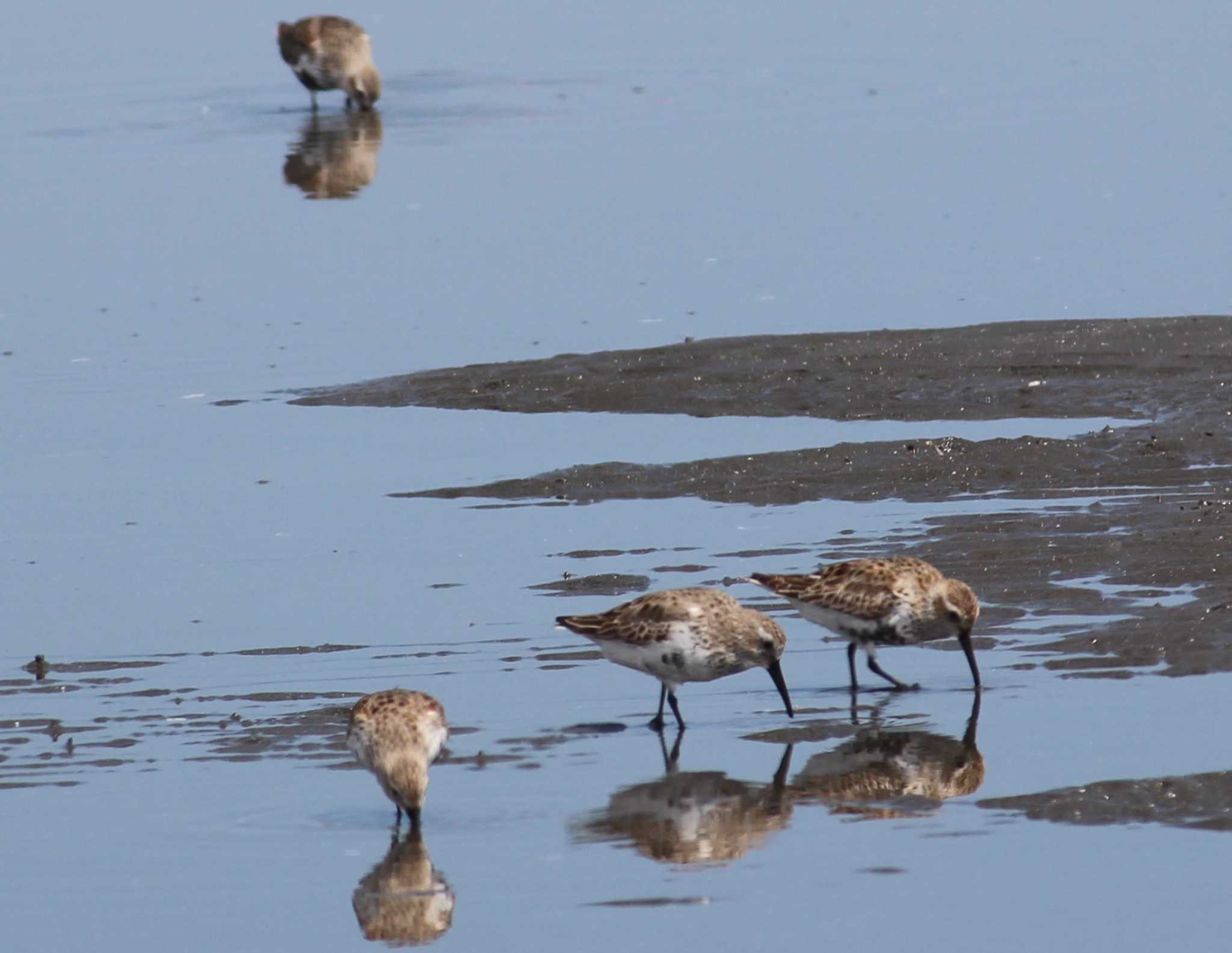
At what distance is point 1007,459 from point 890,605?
420 cm

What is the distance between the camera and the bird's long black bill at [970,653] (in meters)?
11.2

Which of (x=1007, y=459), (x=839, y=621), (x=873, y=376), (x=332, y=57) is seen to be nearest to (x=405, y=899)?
(x=839, y=621)

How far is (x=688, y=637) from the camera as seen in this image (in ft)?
36.0

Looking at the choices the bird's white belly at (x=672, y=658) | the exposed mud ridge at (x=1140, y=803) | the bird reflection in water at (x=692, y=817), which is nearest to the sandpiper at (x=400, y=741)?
the bird reflection in water at (x=692, y=817)

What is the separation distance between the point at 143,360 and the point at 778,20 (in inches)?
859

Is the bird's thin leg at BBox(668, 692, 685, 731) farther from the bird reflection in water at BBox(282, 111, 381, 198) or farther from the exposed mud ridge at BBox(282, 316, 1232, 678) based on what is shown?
the bird reflection in water at BBox(282, 111, 381, 198)

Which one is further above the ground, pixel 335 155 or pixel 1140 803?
pixel 335 155

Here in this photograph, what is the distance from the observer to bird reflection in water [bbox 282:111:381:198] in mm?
27719

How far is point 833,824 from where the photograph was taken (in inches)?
381

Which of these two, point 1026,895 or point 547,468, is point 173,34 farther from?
point 1026,895

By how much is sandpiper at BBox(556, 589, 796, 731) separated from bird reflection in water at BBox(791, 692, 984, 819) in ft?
1.82

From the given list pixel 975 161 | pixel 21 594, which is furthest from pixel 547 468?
pixel 975 161

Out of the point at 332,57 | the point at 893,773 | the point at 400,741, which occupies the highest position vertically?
the point at 332,57

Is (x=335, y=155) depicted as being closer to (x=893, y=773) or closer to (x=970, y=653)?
(x=970, y=653)
